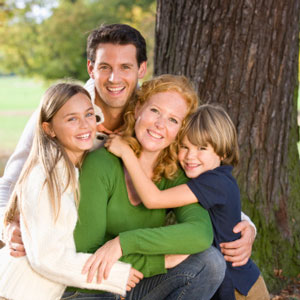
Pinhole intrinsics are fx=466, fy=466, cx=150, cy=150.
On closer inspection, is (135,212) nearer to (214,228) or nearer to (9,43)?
(214,228)

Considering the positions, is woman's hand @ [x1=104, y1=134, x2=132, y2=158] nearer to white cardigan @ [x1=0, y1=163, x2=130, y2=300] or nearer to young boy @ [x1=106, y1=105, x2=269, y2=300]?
young boy @ [x1=106, y1=105, x2=269, y2=300]

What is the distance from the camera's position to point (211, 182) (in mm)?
2693

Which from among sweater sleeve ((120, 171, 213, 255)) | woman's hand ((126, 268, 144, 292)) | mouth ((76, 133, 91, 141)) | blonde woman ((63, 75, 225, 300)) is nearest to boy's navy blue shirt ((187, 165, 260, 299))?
blonde woman ((63, 75, 225, 300))

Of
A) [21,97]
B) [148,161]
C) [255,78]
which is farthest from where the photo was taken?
[21,97]

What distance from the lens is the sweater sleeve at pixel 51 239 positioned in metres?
2.31

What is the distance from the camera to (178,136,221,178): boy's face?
2783 millimetres

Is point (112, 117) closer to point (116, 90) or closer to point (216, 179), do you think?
point (116, 90)

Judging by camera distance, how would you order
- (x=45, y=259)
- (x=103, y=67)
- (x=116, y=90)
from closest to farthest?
(x=45, y=259) → (x=116, y=90) → (x=103, y=67)

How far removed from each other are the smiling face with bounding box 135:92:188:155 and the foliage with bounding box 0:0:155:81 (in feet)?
67.0

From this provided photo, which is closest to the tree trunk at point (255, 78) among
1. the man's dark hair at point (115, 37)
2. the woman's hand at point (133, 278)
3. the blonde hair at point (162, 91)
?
the man's dark hair at point (115, 37)

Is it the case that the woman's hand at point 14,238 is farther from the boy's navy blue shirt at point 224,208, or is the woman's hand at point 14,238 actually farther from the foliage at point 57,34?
the foliage at point 57,34

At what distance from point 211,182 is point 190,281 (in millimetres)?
567

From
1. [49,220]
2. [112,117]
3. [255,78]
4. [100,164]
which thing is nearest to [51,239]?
[49,220]

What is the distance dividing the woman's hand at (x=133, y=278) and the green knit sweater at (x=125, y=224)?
5cm
